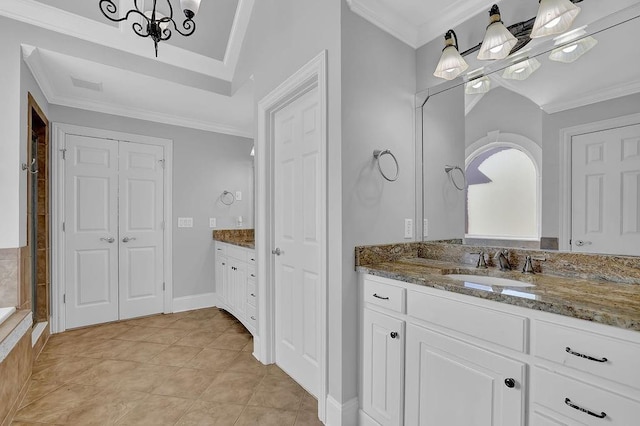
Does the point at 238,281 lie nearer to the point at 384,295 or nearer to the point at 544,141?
the point at 384,295

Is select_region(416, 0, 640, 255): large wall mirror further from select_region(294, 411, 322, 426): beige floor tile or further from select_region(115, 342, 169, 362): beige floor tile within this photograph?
select_region(115, 342, 169, 362): beige floor tile

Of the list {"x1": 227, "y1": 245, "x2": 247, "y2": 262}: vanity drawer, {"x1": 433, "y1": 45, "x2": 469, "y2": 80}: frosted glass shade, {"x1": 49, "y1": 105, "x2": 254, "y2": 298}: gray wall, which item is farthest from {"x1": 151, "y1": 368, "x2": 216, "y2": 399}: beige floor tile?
{"x1": 433, "y1": 45, "x2": 469, "y2": 80}: frosted glass shade

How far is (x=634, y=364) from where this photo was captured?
0.85 meters

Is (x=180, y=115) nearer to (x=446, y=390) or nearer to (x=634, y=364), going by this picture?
(x=446, y=390)

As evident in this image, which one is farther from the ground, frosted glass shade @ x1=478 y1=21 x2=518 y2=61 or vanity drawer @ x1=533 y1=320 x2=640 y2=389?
frosted glass shade @ x1=478 y1=21 x2=518 y2=61

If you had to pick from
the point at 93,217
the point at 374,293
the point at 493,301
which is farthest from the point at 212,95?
the point at 493,301

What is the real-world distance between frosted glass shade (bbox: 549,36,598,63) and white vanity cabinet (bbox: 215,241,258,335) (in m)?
2.47

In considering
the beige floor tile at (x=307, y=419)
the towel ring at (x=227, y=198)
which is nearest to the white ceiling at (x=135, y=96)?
the towel ring at (x=227, y=198)

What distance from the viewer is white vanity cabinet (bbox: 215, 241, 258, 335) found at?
113 inches

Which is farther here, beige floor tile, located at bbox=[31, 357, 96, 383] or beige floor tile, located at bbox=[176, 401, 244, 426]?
beige floor tile, located at bbox=[31, 357, 96, 383]

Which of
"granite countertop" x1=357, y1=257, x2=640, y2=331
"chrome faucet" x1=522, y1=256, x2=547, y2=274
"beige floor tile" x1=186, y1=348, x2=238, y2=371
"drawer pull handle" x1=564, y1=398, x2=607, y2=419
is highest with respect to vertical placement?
"chrome faucet" x1=522, y1=256, x2=547, y2=274

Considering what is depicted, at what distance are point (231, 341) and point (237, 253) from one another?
856 millimetres

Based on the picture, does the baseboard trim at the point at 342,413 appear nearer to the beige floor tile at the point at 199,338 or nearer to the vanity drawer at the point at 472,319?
the vanity drawer at the point at 472,319

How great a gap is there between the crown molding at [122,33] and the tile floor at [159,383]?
2594 mm
